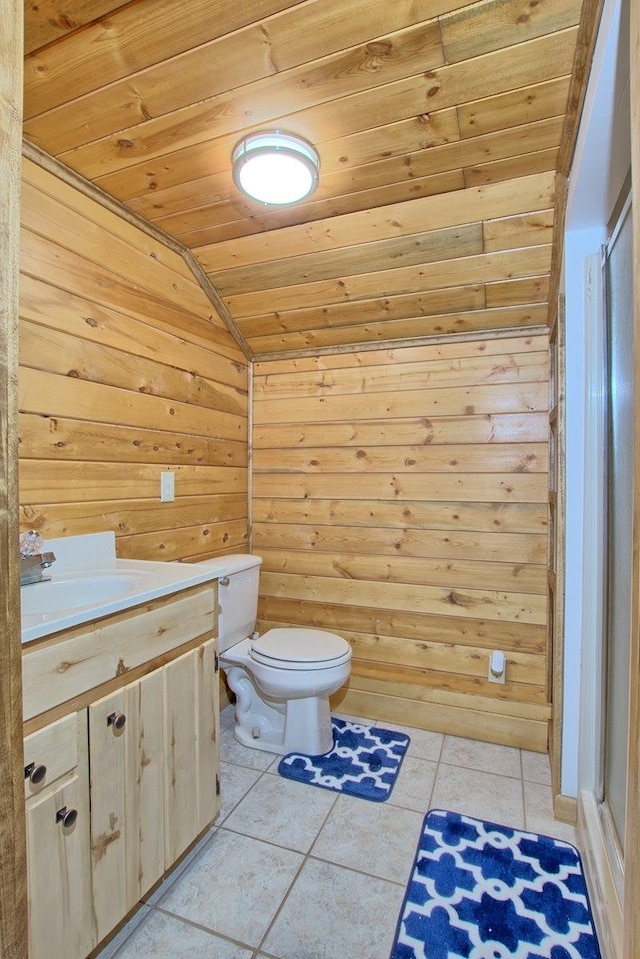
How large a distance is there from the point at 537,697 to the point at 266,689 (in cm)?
123

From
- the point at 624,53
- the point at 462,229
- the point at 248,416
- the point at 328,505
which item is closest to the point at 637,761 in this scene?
the point at 624,53

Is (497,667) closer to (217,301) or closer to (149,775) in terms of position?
(149,775)

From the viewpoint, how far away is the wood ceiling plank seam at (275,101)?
1.24m

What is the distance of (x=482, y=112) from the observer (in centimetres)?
138

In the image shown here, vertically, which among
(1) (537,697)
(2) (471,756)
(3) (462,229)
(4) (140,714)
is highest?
(3) (462,229)

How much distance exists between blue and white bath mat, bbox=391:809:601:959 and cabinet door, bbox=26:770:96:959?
78cm

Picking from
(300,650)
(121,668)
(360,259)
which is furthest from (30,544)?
(360,259)

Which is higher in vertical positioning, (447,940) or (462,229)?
(462,229)

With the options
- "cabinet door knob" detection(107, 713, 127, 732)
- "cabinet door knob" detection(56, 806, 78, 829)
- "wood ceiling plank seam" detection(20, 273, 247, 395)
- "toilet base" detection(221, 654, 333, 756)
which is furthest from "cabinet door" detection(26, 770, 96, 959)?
"wood ceiling plank seam" detection(20, 273, 247, 395)

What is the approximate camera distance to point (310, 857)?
1.55 m

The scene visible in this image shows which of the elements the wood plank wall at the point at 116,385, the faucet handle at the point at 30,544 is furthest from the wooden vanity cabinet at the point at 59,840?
the wood plank wall at the point at 116,385

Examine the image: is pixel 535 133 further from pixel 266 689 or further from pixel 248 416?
pixel 266 689

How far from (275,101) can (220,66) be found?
0.55 feet

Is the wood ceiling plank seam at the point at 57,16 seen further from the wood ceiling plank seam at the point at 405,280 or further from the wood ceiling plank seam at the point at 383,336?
the wood ceiling plank seam at the point at 383,336
